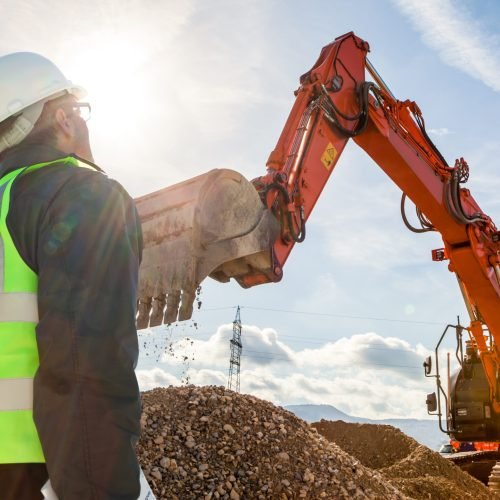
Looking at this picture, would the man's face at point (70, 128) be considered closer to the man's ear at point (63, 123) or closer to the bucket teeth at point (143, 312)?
the man's ear at point (63, 123)

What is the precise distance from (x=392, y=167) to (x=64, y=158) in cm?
647

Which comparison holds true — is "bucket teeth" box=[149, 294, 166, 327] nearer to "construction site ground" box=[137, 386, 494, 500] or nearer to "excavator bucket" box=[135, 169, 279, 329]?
"excavator bucket" box=[135, 169, 279, 329]

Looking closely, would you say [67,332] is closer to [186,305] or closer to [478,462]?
[186,305]

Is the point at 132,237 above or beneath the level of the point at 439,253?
beneath

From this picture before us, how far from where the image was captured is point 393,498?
7.43 meters

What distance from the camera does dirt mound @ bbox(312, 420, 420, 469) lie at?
13078 millimetres

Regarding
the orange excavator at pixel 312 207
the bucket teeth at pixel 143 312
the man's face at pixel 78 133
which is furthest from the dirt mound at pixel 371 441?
the man's face at pixel 78 133

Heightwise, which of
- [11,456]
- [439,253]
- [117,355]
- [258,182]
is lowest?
[11,456]

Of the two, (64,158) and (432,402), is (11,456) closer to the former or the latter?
(64,158)

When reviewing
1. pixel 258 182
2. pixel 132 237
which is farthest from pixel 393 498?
pixel 132 237

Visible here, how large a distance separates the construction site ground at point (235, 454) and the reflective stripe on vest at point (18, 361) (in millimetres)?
4663

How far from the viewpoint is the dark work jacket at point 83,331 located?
1.69 metres

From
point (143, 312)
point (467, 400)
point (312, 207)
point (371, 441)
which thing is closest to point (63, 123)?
point (143, 312)

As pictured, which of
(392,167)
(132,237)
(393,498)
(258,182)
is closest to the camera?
(132,237)
